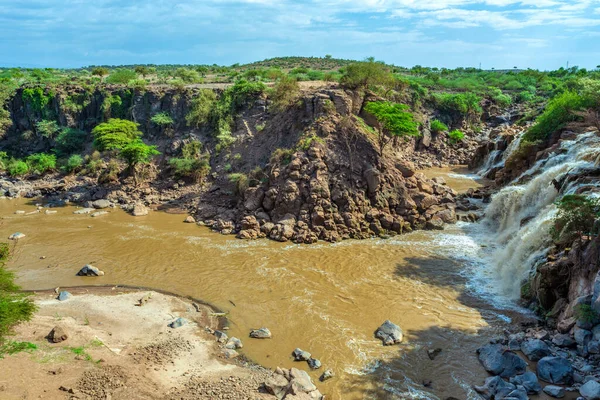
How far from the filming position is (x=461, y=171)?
36688 millimetres

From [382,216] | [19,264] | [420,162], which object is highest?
[420,162]

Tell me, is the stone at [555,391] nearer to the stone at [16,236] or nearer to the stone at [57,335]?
the stone at [57,335]

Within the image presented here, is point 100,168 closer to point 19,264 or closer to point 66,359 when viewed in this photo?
point 19,264

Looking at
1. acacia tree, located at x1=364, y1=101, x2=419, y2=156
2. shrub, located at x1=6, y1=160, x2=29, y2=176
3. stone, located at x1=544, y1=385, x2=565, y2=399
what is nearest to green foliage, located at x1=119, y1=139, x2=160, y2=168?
shrub, located at x1=6, y1=160, x2=29, y2=176

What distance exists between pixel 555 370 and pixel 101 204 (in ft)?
87.7

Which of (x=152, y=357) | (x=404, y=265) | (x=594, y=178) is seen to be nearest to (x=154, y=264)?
(x=152, y=357)

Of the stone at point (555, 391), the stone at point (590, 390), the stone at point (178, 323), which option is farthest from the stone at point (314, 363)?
the stone at point (590, 390)

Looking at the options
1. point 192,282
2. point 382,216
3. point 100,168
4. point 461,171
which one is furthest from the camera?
point 461,171

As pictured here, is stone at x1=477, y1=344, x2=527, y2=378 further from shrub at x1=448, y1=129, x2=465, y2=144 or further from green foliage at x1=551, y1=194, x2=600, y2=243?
shrub at x1=448, y1=129, x2=465, y2=144

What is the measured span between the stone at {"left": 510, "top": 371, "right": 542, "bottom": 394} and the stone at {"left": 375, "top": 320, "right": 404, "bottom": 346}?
130 inches

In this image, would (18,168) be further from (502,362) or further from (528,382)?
(528,382)

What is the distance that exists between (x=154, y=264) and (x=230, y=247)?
3.68 metres

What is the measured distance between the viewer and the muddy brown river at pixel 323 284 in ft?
37.8

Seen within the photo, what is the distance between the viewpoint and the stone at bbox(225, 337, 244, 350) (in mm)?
12295
